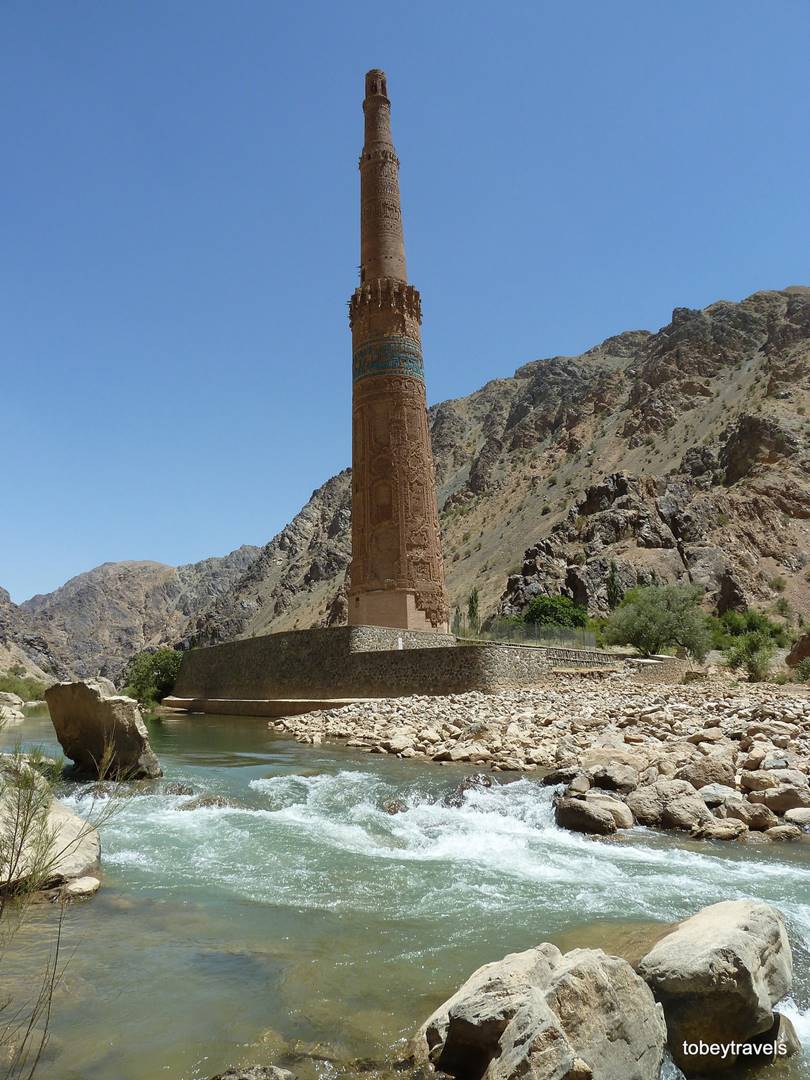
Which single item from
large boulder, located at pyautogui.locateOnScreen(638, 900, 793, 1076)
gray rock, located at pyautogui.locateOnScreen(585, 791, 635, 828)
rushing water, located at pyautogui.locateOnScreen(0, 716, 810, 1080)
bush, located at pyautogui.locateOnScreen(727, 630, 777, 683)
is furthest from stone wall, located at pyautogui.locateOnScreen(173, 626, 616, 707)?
large boulder, located at pyautogui.locateOnScreen(638, 900, 793, 1076)

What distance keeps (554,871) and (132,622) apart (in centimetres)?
13815

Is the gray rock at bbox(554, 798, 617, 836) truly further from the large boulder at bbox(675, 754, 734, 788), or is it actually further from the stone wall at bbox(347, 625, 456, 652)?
the stone wall at bbox(347, 625, 456, 652)

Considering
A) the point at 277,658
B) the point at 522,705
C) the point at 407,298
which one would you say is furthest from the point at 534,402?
the point at 522,705

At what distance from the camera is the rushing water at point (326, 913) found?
3.49 meters

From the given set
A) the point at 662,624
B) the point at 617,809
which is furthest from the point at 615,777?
the point at 662,624

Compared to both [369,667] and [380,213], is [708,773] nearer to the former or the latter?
[369,667]

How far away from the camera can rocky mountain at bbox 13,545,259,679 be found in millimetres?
124125

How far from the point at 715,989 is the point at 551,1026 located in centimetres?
91

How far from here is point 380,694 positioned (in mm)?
21531

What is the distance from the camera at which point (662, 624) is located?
30234 millimetres

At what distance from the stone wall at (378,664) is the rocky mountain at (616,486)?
18945mm

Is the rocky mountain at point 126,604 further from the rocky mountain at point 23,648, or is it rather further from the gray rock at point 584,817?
the gray rock at point 584,817

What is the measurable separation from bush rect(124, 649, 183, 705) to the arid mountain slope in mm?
17842

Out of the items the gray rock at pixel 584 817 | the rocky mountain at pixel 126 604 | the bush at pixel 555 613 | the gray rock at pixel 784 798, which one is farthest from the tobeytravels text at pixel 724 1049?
the rocky mountain at pixel 126 604
